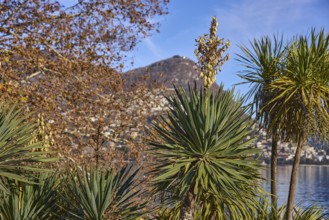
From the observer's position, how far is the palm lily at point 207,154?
829 centimetres

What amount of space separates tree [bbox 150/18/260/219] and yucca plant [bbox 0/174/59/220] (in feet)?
6.10

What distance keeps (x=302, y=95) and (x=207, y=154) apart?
179 inches

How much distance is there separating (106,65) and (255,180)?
21.8 ft

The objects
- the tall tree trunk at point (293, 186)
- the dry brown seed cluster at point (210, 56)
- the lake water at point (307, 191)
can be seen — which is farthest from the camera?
the lake water at point (307, 191)

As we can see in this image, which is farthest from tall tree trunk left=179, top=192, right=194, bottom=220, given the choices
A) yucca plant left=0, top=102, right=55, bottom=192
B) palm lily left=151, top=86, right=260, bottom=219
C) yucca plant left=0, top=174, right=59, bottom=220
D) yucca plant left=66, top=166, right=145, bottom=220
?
yucca plant left=0, top=102, right=55, bottom=192

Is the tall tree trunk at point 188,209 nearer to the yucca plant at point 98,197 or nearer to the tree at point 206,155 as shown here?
the tree at point 206,155

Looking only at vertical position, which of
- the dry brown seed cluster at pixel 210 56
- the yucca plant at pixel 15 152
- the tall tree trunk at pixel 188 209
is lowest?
the tall tree trunk at pixel 188 209

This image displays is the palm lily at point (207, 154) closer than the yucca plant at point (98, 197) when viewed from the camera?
Yes

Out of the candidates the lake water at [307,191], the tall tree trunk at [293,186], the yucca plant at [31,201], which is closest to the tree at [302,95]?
the tall tree trunk at [293,186]

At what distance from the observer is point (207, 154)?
8516 mm

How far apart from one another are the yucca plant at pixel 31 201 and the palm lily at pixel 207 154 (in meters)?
1.85

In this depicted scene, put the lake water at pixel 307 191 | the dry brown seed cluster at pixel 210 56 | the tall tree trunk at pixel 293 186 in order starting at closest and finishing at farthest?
the dry brown seed cluster at pixel 210 56, the tall tree trunk at pixel 293 186, the lake water at pixel 307 191

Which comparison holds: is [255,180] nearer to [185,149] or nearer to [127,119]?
[185,149]

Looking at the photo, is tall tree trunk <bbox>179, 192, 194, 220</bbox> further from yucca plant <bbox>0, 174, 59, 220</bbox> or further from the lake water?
the lake water
